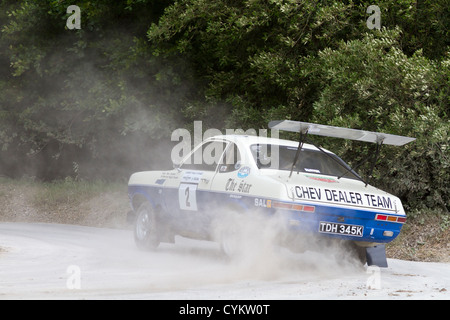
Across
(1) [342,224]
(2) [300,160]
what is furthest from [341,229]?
(2) [300,160]

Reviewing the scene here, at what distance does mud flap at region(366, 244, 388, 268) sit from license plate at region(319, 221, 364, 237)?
0.84 m

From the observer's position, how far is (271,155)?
9719 mm

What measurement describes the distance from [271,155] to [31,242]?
202 inches

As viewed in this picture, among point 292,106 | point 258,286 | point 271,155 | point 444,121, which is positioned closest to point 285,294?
point 258,286

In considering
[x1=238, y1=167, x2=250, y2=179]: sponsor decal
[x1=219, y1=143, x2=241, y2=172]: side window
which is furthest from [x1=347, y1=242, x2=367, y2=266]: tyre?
[x1=219, y1=143, x2=241, y2=172]: side window

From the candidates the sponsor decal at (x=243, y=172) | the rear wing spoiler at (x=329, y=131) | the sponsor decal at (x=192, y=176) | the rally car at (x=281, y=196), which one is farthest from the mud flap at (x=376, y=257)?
the sponsor decal at (x=192, y=176)

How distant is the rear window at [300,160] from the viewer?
9539 millimetres

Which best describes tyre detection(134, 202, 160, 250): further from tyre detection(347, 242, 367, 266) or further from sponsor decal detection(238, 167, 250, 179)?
tyre detection(347, 242, 367, 266)

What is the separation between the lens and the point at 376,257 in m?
9.62

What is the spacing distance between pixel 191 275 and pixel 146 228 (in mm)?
3138

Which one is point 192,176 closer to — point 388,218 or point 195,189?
point 195,189

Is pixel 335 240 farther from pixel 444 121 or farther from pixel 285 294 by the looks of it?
pixel 444 121

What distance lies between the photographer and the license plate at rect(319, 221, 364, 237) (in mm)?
8609

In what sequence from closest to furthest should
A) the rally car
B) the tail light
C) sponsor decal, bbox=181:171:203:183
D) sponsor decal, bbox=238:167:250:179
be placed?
the rally car → the tail light → sponsor decal, bbox=238:167:250:179 → sponsor decal, bbox=181:171:203:183
